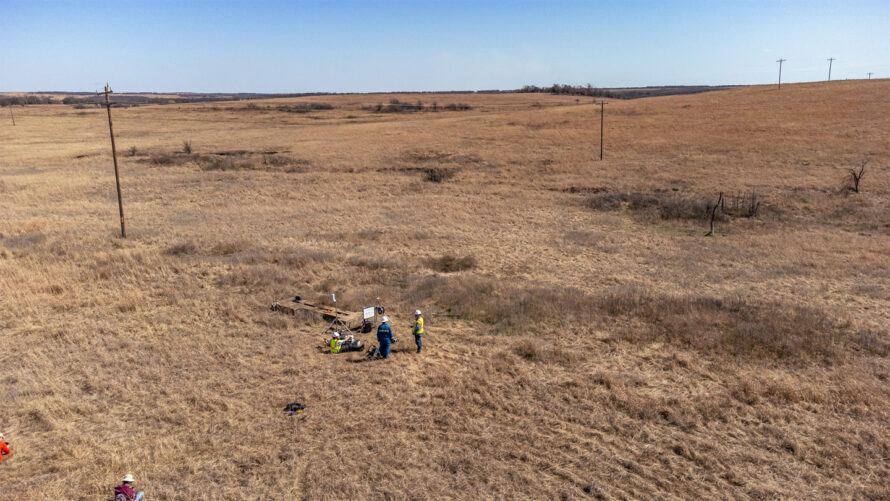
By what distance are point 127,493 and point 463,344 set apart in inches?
286

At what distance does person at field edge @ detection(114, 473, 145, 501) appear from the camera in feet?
22.9

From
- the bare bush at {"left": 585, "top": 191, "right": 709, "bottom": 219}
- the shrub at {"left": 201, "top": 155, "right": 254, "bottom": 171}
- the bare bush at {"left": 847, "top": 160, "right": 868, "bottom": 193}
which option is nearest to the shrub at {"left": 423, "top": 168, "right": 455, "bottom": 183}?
the bare bush at {"left": 585, "top": 191, "right": 709, "bottom": 219}

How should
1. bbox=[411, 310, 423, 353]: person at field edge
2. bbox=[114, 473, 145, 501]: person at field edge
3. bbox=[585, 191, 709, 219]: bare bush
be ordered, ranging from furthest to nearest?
bbox=[585, 191, 709, 219]: bare bush, bbox=[411, 310, 423, 353]: person at field edge, bbox=[114, 473, 145, 501]: person at field edge

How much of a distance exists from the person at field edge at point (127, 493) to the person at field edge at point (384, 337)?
17.9 ft

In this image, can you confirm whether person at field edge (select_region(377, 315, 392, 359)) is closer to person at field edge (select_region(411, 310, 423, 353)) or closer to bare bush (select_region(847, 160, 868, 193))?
person at field edge (select_region(411, 310, 423, 353))

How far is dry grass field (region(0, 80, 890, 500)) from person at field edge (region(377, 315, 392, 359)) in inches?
11.7

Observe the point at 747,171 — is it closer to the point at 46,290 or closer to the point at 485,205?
the point at 485,205

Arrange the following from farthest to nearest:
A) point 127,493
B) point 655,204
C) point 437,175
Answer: point 437,175, point 655,204, point 127,493

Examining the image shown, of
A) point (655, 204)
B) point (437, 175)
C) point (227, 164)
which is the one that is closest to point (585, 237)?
point (655, 204)

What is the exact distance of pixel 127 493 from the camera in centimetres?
699

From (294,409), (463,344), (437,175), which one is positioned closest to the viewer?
(294,409)

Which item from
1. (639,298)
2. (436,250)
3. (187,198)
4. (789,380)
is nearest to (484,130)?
(187,198)

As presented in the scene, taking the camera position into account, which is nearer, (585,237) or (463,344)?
(463,344)

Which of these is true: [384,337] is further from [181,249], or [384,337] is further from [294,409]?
[181,249]
